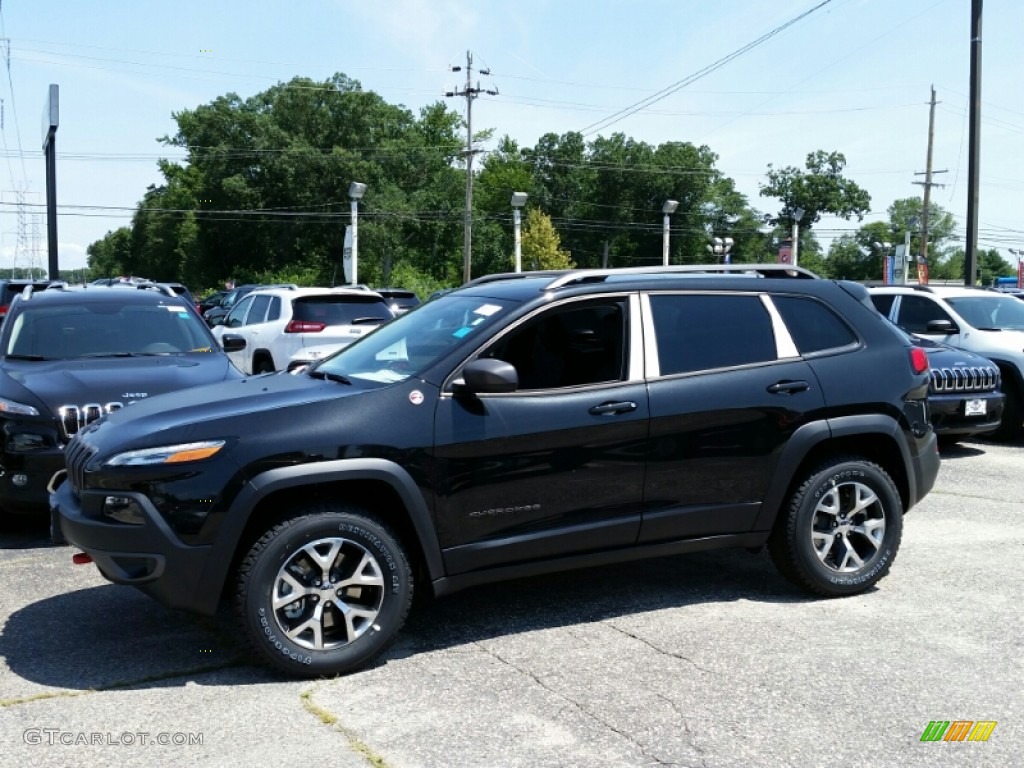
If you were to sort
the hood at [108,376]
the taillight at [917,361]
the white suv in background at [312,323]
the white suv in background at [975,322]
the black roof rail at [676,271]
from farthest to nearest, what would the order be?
the white suv in background at [312,323]
the white suv in background at [975,322]
the hood at [108,376]
the taillight at [917,361]
the black roof rail at [676,271]

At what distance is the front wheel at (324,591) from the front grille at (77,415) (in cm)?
271

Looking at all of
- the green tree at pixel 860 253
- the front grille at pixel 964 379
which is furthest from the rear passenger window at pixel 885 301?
the green tree at pixel 860 253

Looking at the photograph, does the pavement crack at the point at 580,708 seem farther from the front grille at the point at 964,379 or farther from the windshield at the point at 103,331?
the front grille at the point at 964,379

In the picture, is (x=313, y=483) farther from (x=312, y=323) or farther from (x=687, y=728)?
(x=312, y=323)

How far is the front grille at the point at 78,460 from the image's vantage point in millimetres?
4414

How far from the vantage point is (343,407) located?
14.4 feet

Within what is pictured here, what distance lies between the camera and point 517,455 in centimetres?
458

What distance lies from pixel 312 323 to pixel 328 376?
8.21 metres

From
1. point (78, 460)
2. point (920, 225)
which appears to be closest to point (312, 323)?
point (78, 460)

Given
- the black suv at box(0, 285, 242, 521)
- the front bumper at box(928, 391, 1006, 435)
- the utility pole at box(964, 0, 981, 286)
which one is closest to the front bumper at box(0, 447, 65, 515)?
the black suv at box(0, 285, 242, 521)

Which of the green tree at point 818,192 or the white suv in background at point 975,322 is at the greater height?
the green tree at point 818,192

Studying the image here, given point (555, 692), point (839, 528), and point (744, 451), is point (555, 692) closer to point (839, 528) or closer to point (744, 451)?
point (744, 451)

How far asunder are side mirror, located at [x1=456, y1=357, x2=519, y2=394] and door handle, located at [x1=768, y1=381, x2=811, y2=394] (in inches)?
59.6

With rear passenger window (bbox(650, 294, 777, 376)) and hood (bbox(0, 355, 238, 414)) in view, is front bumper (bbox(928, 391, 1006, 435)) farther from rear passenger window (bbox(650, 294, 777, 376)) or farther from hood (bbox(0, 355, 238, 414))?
hood (bbox(0, 355, 238, 414))
